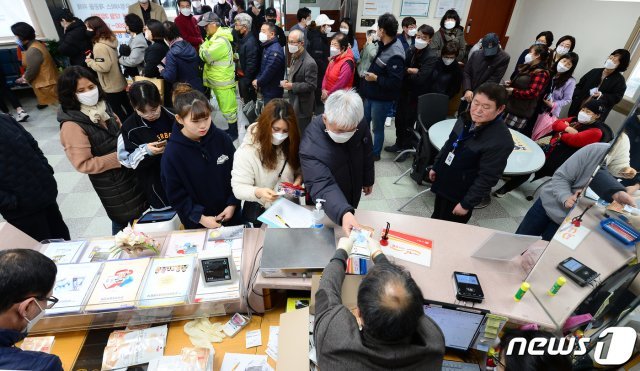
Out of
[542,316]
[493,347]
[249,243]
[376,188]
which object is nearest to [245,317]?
[249,243]

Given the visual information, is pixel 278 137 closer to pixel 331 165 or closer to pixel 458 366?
pixel 331 165

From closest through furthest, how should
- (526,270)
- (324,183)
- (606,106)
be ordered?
(526,270) → (324,183) → (606,106)

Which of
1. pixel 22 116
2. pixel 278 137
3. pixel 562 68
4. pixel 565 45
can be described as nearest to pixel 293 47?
pixel 278 137

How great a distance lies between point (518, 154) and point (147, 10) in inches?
249

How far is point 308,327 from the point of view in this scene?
4.19 feet


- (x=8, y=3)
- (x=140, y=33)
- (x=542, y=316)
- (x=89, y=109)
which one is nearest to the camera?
(x=542, y=316)

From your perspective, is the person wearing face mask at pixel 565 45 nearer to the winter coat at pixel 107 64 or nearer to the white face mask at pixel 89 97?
the white face mask at pixel 89 97

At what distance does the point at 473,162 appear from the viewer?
89.3 inches

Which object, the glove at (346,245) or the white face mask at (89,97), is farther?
the white face mask at (89,97)

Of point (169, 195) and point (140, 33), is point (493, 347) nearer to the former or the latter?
point (169, 195)

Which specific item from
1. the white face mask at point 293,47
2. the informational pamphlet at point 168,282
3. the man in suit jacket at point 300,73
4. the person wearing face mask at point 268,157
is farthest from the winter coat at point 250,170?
the white face mask at point 293,47

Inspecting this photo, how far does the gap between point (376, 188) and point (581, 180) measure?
207 centimetres

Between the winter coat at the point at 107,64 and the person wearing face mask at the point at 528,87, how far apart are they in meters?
5.01

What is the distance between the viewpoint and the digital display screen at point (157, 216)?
2.07 m
